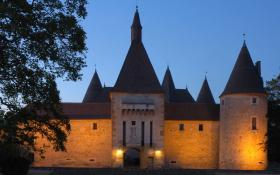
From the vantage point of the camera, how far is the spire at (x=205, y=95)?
6678 cm

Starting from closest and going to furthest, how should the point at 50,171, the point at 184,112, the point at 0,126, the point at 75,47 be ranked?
the point at 0,126, the point at 75,47, the point at 50,171, the point at 184,112

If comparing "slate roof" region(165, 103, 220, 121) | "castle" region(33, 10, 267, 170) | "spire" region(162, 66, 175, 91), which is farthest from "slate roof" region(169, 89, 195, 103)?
"castle" region(33, 10, 267, 170)

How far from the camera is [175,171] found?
43031mm

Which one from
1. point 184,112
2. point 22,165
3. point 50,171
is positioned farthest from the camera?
point 184,112

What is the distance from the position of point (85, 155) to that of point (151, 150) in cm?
598

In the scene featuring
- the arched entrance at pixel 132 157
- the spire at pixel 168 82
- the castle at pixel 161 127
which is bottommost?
the arched entrance at pixel 132 157

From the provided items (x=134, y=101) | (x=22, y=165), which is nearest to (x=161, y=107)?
(x=134, y=101)

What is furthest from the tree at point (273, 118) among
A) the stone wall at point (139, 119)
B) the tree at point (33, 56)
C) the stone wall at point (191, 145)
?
the tree at point (33, 56)

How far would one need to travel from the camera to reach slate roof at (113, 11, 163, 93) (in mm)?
52594

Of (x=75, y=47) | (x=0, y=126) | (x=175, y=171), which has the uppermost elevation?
(x=75, y=47)

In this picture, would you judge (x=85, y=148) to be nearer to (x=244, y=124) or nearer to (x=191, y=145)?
(x=191, y=145)

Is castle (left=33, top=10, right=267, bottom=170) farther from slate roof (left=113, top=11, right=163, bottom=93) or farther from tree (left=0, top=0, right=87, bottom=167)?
tree (left=0, top=0, right=87, bottom=167)

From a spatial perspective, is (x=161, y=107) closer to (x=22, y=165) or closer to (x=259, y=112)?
(x=259, y=112)

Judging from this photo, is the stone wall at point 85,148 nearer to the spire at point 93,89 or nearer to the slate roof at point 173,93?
the spire at point 93,89
